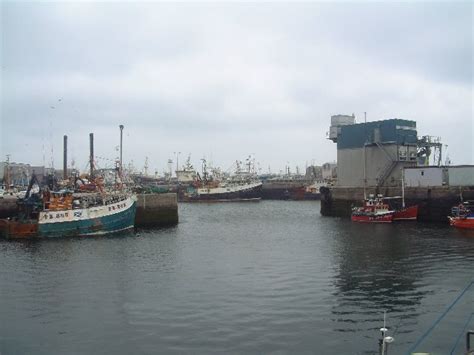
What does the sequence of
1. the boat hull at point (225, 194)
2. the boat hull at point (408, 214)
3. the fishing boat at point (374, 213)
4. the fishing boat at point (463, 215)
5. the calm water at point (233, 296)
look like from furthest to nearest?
the boat hull at point (225, 194), the boat hull at point (408, 214), the fishing boat at point (374, 213), the fishing boat at point (463, 215), the calm water at point (233, 296)

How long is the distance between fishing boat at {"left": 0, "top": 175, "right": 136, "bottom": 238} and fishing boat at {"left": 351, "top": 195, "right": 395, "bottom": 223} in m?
26.8

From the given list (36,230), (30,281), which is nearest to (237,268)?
(30,281)

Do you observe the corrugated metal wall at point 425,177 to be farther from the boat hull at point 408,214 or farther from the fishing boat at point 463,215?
the fishing boat at point 463,215

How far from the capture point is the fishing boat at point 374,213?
5166cm

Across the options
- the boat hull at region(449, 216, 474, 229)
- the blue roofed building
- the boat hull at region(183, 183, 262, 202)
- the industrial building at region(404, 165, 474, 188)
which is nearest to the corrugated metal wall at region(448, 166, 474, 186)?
the industrial building at region(404, 165, 474, 188)

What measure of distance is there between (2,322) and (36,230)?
2637 centimetres

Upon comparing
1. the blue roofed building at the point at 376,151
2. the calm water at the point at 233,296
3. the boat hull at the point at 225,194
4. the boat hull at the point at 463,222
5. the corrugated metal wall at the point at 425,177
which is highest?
the blue roofed building at the point at 376,151

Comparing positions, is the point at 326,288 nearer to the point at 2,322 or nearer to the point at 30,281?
the point at 2,322

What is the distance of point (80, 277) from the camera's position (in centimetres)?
2398

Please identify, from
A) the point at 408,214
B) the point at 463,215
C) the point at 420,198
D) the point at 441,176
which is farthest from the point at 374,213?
the point at 441,176

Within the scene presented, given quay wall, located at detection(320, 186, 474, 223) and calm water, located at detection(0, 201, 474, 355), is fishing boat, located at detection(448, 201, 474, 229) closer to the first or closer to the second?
quay wall, located at detection(320, 186, 474, 223)

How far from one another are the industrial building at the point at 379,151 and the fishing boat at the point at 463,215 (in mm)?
11401

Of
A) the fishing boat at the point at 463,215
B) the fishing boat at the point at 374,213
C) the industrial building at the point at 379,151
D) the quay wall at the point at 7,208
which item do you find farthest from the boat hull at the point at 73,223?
the industrial building at the point at 379,151

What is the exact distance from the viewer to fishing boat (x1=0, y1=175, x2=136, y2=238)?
41.2 metres
